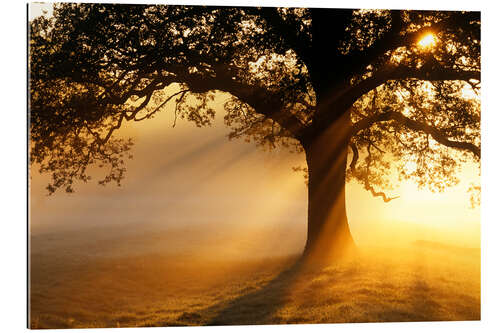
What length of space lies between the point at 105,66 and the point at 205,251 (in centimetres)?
450

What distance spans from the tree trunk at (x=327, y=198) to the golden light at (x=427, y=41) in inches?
88.5

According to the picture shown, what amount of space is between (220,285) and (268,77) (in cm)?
478

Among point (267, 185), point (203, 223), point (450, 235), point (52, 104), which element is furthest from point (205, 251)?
point (450, 235)

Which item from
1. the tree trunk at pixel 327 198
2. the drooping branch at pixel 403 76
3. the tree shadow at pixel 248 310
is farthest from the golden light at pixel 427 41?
the tree shadow at pixel 248 310

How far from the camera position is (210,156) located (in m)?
11.6

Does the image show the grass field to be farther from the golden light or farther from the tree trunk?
the golden light

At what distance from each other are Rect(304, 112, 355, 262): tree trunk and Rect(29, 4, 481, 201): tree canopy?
28 cm

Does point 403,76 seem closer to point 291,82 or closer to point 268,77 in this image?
point 291,82

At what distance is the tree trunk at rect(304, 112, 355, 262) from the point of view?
12.3 metres

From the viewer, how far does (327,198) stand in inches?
491

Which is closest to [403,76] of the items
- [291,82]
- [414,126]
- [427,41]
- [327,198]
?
[427,41]

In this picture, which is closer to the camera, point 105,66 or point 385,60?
point 105,66

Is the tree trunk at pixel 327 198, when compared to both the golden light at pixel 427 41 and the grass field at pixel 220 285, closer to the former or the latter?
the grass field at pixel 220 285
